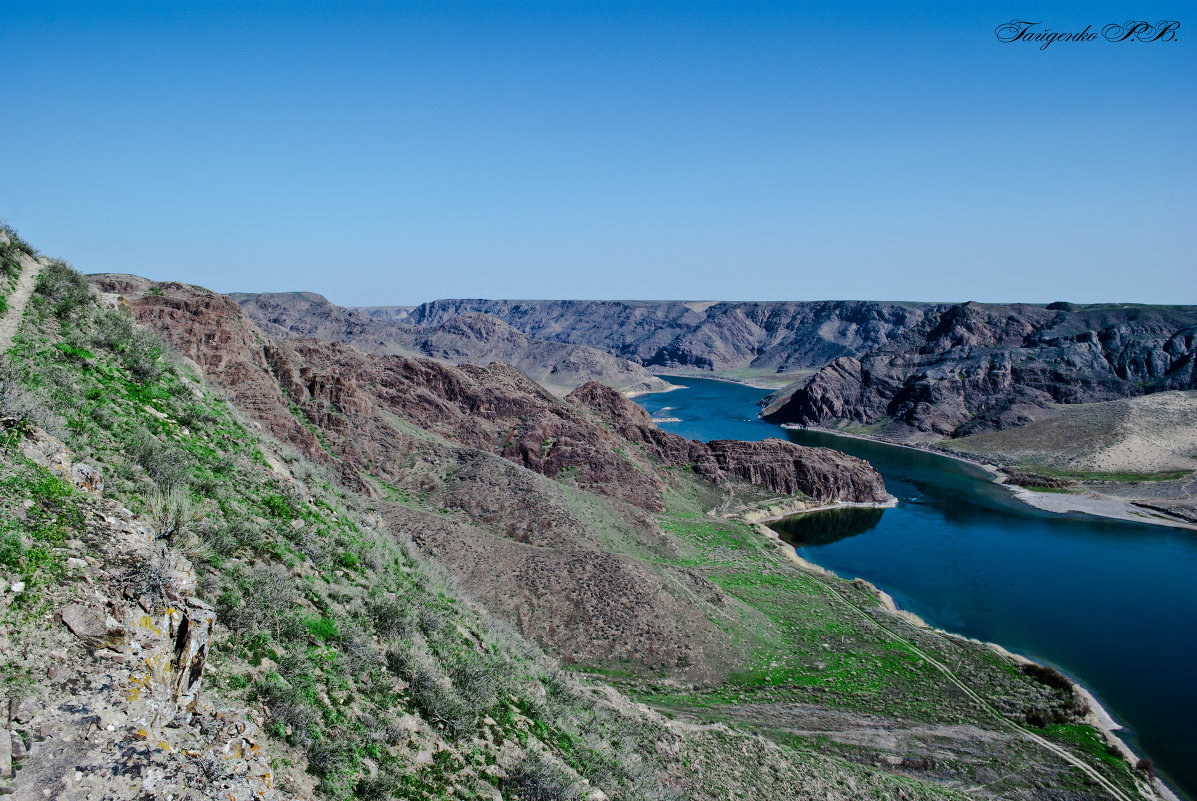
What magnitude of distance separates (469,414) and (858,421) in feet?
312

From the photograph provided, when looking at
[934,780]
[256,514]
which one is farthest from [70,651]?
[934,780]

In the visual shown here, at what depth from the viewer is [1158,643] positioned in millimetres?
39719

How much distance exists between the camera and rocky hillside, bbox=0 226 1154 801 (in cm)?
570

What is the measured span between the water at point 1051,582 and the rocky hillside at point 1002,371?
3615 centimetres

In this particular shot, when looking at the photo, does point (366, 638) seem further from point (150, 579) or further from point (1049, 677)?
point (1049, 677)

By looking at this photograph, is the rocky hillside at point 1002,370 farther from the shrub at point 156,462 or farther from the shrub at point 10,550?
the shrub at point 10,550

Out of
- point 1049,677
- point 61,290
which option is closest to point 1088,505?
point 1049,677

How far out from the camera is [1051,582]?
164 ft

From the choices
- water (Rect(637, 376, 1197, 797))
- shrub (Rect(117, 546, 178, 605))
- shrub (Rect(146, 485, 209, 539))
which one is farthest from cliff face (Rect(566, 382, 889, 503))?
shrub (Rect(117, 546, 178, 605))

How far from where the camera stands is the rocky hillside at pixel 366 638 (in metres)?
5.70

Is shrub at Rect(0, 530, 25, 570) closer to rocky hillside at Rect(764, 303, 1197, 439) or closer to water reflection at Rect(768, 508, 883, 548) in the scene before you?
water reflection at Rect(768, 508, 883, 548)

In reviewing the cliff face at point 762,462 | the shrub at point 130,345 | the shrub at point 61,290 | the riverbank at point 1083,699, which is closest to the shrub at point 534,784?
the shrub at point 130,345

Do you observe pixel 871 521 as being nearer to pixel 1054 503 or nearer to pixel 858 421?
pixel 1054 503

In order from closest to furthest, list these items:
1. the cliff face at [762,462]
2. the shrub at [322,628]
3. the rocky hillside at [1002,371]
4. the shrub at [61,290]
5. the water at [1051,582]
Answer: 1. the shrub at [322,628]
2. the shrub at [61,290]
3. the water at [1051,582]
4. the cliff face at [762,462]
5. the rocky hillside at [1002,371]
